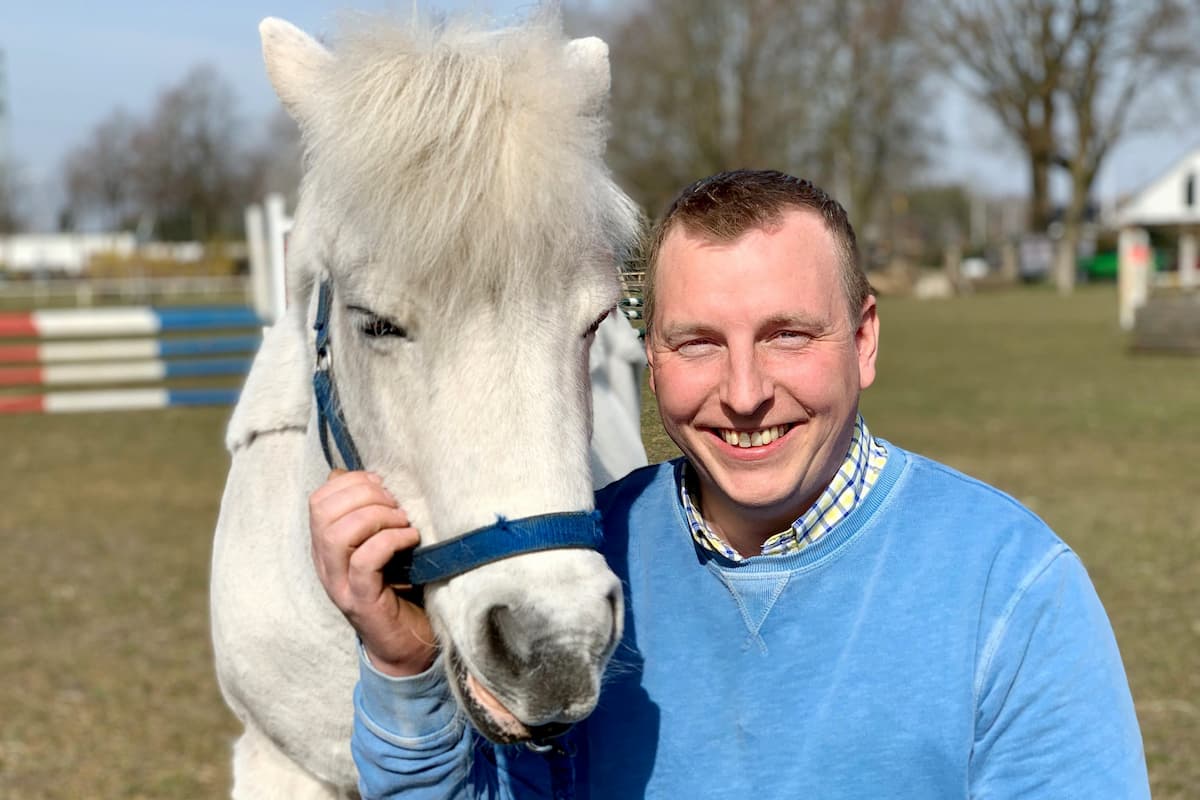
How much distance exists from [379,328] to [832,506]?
2.23 ft

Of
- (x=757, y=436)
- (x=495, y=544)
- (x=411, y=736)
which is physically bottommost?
(x=411, y=736)

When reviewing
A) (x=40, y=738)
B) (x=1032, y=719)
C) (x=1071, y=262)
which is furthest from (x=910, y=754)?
(x=1071, y=262)

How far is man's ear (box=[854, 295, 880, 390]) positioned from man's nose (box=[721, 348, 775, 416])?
0.19m

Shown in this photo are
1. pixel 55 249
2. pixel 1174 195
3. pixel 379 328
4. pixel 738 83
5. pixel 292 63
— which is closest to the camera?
pixel 379 328

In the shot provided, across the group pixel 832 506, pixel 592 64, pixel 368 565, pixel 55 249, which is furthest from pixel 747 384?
pixel 55 249

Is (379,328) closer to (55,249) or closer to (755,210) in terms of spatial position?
(755,210)

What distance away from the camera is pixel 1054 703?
1.48m

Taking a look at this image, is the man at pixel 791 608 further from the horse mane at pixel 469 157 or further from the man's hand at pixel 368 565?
the horse mane at pixel 469 157

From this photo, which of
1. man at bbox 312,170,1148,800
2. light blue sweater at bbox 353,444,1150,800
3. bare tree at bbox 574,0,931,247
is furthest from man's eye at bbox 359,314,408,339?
bare tree at bbox 574,0,931,247

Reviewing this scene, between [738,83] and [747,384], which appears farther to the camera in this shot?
[738,83]

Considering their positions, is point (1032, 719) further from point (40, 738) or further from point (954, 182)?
point (954, 182)

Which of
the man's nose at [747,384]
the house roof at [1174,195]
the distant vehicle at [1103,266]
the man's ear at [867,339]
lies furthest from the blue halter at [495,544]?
the house roof at [1174,195]

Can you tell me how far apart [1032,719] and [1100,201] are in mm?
81381

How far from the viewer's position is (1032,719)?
4.88 ft
